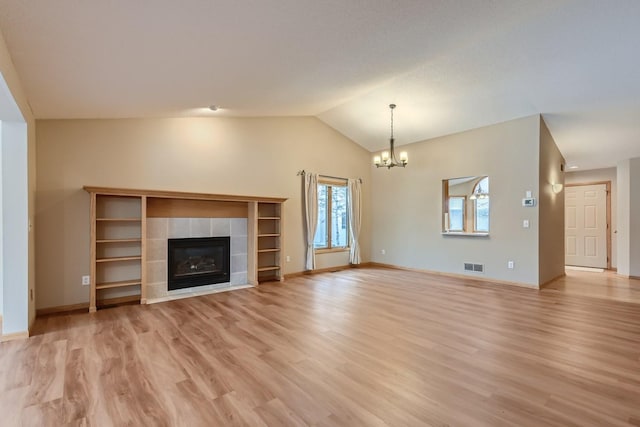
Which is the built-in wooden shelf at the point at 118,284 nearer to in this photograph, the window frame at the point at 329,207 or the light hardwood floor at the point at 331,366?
the light hardwood floor at the point at 331,366

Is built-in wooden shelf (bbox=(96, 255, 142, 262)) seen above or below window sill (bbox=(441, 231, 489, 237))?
below

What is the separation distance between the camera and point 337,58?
341cm

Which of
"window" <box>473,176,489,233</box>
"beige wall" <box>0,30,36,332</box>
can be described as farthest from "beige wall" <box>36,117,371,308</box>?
"window" <box>473,176,489,233</box>

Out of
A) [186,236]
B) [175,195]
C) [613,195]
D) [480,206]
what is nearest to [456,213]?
[480,206]

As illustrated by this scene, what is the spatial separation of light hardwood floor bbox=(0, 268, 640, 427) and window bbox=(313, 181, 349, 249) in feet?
9.48

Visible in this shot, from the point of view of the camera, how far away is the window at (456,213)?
670cm

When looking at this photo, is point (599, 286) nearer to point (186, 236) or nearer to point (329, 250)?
point (329, 250)

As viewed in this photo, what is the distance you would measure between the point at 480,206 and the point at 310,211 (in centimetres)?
366

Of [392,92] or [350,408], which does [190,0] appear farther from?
[392,92]

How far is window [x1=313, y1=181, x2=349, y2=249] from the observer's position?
710 centimetres

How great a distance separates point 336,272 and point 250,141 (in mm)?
3278

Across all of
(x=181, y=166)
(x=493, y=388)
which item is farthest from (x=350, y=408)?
(x=181, y=166)

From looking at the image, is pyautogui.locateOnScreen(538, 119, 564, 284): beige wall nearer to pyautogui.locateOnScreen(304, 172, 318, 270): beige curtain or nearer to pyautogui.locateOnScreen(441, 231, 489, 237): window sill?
pyautogui.locateOnScreen(441, 231, 489, 237): window sill

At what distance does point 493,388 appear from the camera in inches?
86.6
